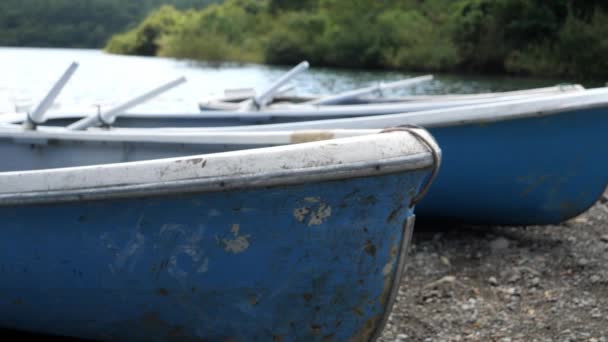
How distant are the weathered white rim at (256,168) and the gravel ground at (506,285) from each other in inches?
58.3

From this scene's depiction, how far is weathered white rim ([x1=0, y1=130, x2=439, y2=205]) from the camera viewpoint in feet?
9.72

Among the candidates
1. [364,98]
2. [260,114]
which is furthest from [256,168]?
[364,98]

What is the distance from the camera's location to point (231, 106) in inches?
323

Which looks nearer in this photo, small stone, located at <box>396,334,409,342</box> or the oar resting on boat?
small stone, located at <box>396,334,409,342</box>

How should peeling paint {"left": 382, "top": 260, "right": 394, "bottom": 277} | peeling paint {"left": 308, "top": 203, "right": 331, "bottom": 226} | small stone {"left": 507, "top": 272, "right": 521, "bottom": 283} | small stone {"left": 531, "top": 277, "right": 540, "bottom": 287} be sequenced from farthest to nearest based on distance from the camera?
small stone {"left": 507, "top": 272, "right": 521, "bottom": 283} < small stone {"left": 531, "top": 277, "right": 540, "bottom": 287} < peeling paint {"left": 382, "top": 260, "right": 394, "bottom": 277} < peeling paint {"left": 308, "top": 203, "right": 331, "bottom": 226}

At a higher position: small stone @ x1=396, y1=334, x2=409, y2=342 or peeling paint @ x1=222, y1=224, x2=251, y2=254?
peeling paint @ x1=222, y1=224, x2=251, y2=254

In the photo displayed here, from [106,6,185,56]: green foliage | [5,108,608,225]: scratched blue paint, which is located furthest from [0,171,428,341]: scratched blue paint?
[106,6,185,56]: green foliage

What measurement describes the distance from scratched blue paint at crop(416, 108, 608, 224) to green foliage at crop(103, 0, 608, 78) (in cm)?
2464

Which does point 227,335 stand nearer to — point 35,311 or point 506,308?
point 35,311

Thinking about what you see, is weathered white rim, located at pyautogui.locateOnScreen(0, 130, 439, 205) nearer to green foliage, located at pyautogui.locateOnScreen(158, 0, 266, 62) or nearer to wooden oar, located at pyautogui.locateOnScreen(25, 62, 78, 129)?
wooden oar, located at pyautogui.locateOnScreen(25, 62, 78, 129)

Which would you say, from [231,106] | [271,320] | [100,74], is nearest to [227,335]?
[271,320]

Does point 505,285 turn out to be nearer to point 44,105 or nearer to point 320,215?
point 320,215

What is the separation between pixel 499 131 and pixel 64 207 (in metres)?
3.32

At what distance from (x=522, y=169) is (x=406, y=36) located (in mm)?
39038
